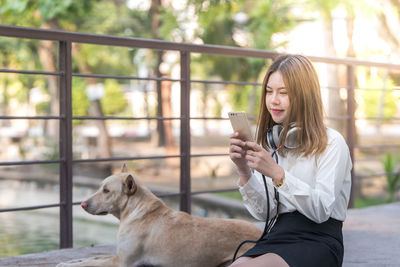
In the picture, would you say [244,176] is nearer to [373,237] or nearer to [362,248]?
[362,248]

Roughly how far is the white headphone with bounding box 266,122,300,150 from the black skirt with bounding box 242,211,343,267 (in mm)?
318

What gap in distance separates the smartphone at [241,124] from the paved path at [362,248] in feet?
4.74

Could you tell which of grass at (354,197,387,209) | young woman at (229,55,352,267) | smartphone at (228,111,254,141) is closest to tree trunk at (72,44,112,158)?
grass at (354,197,387,209)

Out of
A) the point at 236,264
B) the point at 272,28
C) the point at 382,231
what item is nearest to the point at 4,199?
the point at 272,28

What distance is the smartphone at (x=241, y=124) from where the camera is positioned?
225cm

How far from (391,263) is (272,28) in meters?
9.18

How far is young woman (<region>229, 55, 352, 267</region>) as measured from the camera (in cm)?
218

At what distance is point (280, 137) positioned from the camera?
2.43m

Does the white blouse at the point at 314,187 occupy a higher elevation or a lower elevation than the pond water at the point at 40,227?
higher

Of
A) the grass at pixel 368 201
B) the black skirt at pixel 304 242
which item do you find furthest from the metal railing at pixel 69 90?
the grass at pixel 368 201

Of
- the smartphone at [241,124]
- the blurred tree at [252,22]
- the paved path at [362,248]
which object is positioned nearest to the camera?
the smartphone at [241,124]

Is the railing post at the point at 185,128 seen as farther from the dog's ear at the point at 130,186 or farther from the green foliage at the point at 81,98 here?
the green foliage at the point at 81,98

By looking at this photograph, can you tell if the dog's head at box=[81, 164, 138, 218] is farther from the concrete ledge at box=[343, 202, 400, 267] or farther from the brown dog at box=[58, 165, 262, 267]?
the concrete ledge at box=[343, 202, 400, 267]

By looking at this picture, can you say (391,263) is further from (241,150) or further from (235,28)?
(235,28)
